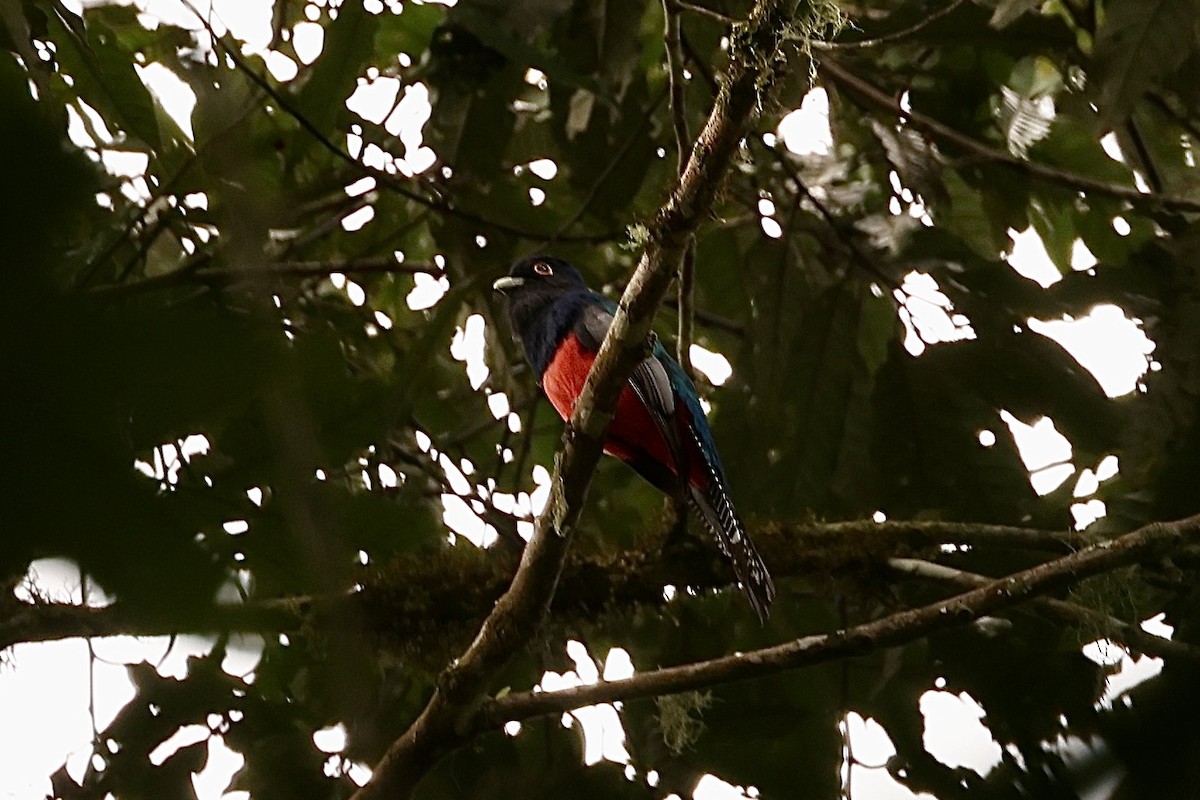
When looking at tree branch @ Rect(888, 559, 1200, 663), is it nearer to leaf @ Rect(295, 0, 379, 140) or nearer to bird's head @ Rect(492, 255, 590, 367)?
bird's head @ Rect(492, 255, 590, 367)

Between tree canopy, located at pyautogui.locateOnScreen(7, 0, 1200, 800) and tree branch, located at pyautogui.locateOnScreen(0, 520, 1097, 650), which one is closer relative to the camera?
tree canopy, located at pyautogui.locateOnScreen(7, 0, 1200, 800)

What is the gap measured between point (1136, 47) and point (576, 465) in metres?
2.00

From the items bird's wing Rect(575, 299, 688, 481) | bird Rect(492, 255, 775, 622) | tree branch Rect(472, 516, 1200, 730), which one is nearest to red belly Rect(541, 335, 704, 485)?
bird Rect(492, 255, 775, 622)

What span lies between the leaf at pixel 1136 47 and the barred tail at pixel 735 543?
64.0 inches

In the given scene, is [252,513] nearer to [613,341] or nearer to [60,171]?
[60,171]

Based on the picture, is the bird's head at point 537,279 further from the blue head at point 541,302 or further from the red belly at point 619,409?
the red belly at point 619,409

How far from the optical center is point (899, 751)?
3914 mm

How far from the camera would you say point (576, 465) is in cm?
321

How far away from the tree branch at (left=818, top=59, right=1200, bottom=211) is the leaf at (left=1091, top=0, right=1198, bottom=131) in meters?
0.69

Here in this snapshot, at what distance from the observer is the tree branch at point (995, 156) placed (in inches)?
173

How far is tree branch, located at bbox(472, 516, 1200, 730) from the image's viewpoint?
3.10 m

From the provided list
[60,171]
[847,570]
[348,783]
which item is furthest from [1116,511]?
[60,171]

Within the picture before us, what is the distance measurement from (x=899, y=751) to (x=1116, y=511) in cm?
95

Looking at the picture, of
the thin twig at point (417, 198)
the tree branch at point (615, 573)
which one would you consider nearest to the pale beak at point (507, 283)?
the thin twig at point (417, 198)
